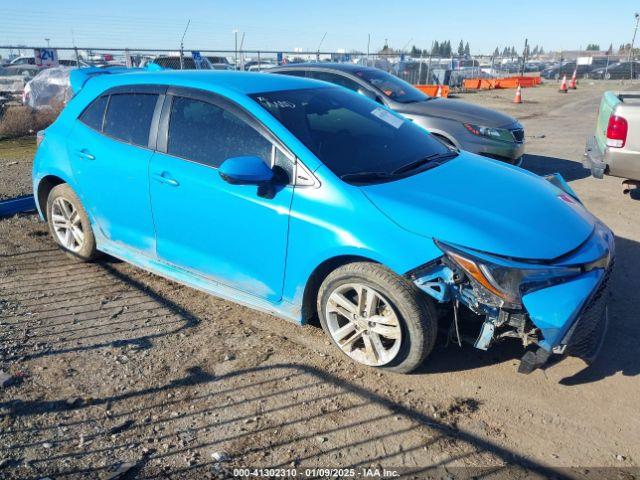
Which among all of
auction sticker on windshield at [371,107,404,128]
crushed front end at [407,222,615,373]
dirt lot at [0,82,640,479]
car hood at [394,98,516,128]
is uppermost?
auction sticker on windshield at [371,107,404,128]

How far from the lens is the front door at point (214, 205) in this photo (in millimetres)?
3488

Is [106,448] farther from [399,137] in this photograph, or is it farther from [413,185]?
[399,137]

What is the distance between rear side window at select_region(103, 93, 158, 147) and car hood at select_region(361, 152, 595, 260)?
1.91 m

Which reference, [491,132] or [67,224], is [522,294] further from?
[491,132]

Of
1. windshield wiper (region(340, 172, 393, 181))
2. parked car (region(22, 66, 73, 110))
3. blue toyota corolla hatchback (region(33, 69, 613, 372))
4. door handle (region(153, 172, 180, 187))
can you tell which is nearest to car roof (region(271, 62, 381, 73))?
blue toyota corolla hatchback (region(33, 69, 613, 372))

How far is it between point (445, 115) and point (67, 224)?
528 centimetres

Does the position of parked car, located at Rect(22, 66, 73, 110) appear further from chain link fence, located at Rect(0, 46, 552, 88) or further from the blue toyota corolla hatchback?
the blue toyota corolla hatchback

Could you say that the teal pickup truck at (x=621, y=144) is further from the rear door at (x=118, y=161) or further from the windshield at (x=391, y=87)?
the rear door at (x=118, y=161)

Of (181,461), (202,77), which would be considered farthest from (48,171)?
(181,461)

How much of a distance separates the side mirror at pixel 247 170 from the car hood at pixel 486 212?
635 millimetres

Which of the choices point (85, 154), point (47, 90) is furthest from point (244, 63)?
point (85, 154)

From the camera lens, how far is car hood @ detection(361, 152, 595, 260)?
3.01m

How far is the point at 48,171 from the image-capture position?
4824 millimetres

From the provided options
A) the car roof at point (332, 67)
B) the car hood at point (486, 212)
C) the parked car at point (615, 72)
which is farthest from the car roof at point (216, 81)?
the parked car at point (615, 72)
